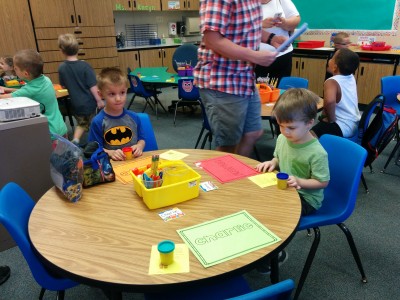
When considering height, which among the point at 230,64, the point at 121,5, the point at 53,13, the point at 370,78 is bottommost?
the point at 370,78

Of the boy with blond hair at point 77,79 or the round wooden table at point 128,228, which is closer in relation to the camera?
the round wooden table at point 128,228

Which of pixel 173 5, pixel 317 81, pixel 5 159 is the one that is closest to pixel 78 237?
pixel 5 159

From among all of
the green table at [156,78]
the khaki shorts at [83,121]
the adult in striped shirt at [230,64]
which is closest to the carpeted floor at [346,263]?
the adult in striped shirt at [230,64]

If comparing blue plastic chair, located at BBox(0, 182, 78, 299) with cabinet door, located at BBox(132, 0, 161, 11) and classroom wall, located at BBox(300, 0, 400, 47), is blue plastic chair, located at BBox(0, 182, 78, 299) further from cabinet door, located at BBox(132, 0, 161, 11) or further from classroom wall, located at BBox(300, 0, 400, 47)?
cabinet door, located at BBox(132, 0, 161, 11)

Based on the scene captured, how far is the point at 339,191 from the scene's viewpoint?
5.38 ft

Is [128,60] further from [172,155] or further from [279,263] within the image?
[279,263]

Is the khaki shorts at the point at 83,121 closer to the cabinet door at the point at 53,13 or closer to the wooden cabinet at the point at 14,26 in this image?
the wooden cabinet at the point at 14,26

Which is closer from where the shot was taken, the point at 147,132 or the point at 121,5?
the point at 147,132

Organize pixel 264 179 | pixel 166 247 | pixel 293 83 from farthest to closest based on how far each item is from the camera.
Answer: pixel 293 83, pixel 264 179, pixel 166 247

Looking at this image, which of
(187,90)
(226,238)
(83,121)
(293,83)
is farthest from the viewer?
(187,90)

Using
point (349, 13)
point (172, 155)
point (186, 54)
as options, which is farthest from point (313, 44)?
point (172, 155)

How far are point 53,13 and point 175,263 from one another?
601 centimetres

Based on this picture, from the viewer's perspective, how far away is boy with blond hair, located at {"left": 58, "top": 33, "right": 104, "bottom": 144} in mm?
3467

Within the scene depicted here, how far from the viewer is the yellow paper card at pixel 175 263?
2.84ft
